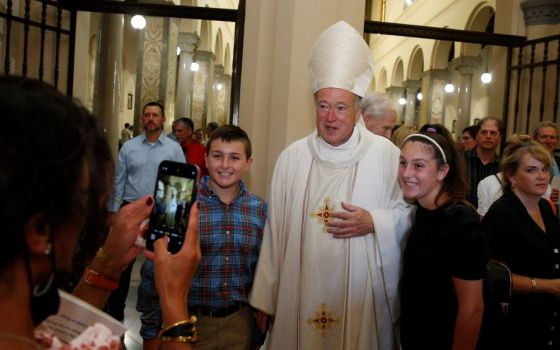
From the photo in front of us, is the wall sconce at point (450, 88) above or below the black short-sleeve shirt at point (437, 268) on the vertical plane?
above

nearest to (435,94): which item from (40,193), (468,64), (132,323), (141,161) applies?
(468,64)

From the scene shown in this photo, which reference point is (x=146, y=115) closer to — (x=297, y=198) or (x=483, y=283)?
(x=297, y=198)

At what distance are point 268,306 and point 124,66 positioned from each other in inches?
655

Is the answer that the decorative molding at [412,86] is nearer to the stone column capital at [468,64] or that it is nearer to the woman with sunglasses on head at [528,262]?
the stone column capital at [468,64]

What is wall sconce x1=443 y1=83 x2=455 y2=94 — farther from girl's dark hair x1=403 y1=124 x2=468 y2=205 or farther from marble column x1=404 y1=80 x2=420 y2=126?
girl's dark hair x1=403 y1=124 x2=468 y2=205

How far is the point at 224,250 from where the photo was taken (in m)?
2.40

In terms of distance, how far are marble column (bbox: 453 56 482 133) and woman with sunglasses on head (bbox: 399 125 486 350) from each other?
1266 centimetres

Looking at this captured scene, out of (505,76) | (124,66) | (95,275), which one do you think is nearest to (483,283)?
(95,275)

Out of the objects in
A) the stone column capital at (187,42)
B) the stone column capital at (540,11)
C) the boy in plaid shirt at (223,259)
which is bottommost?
Answer: the boy in plaid shirt at (223,259)

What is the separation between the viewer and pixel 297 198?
2666 millimetres

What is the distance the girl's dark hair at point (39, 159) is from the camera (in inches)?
30.4

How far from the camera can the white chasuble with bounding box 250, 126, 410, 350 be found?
248cm

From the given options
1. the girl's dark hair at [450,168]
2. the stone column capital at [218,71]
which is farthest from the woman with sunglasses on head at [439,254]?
the stone column capital at [218,71]

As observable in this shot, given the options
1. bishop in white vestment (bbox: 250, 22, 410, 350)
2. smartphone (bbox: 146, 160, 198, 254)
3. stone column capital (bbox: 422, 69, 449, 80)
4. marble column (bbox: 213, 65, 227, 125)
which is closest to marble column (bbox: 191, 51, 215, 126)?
marble column (bbox: 213, 65, 227, 125)
